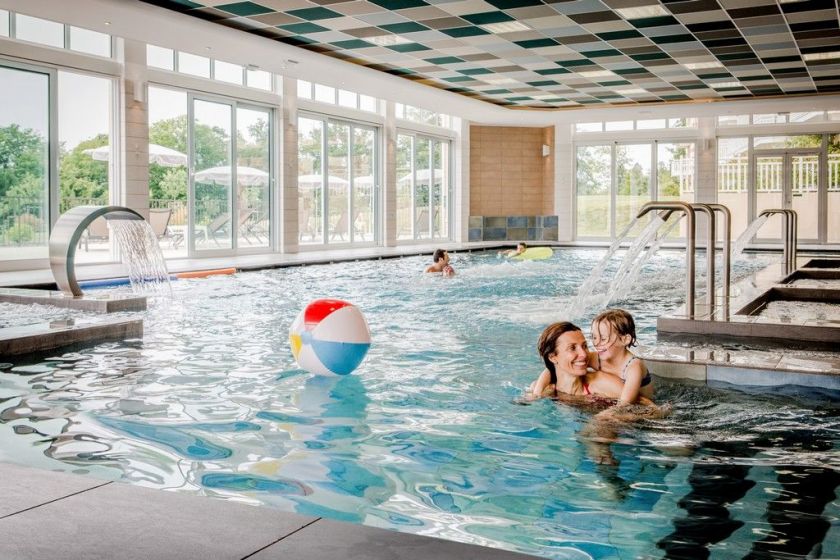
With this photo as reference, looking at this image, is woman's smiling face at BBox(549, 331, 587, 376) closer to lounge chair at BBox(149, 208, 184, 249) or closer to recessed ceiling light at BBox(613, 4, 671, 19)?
recessed ceiling light at BBox(613, 4, 671, 19)

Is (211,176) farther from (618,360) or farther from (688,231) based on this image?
(618,360)

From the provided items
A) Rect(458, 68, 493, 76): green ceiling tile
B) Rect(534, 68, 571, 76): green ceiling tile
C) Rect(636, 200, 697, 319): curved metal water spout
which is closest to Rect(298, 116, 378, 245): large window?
Rect(458, 68, 493, 76): green ceiling tile

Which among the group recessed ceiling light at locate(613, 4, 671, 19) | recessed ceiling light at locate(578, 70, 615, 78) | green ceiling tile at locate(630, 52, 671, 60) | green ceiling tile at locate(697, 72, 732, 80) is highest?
recessed ceiling light at locate(578, 70, 615, 78)

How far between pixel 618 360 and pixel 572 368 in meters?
0.26

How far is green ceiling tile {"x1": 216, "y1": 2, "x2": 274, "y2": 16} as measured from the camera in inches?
365

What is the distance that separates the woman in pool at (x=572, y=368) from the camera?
3727 mm

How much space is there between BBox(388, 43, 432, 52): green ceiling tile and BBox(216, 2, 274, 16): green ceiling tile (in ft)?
8.11

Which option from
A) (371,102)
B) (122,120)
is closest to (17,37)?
(122,120)

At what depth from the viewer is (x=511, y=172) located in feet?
73.6

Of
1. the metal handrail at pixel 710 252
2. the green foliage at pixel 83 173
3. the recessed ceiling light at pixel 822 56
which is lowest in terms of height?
the metal handrail at pixel 710 252

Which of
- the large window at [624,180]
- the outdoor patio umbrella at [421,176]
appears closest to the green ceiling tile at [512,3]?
the outdoor patio umbrella at [421,176]

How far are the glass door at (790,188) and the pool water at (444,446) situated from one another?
16.5m

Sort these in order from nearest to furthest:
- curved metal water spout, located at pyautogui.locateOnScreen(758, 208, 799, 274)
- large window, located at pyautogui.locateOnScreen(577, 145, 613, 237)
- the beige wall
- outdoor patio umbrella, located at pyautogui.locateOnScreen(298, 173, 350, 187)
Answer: curved metal water spout, located at pyautogui.locateOnScreen(758, 208, 799, 274) → outdoor patio umbrella, located at pyautogui.locateOnScreen(298, 173, 350, 187) → large window, located at pyautogui.locateOnScreen(577, 145, 613, 237) → the beige wall

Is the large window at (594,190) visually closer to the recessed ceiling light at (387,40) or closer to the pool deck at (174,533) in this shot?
the recessed ceiling light at (387,40)
